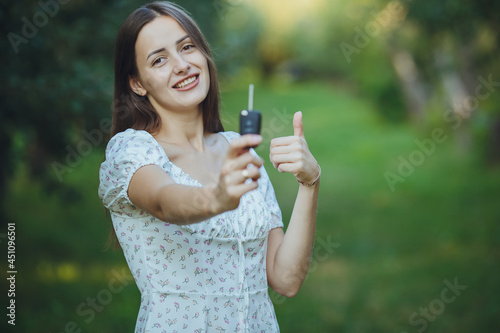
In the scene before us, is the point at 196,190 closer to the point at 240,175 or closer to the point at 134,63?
the point at 240,175

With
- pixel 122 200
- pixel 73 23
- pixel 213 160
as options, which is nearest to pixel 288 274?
pixel 213 160

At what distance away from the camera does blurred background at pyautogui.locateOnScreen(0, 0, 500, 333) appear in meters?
4.68

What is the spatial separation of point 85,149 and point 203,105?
370 centimetres

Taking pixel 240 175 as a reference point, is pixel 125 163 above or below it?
below

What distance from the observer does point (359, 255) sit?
7082 mm

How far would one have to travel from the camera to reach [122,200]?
1.90 metres

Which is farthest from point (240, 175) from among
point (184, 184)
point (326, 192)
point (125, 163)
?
point (326, 192)

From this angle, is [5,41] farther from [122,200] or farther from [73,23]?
[122,200]

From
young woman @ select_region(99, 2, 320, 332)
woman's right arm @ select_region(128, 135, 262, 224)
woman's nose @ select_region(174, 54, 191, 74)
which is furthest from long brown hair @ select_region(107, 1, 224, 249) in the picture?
woman's right arm @ select_region(128, 135, 262, 224)

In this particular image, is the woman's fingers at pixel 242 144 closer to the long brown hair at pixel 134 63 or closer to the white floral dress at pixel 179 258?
the white floral dress at pixel 179 258

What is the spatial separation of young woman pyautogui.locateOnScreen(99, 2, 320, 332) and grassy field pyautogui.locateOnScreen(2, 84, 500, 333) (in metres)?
1.76

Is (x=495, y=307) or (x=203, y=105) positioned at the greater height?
(x=203, y=105)

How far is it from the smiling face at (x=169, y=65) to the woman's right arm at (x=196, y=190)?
33cm

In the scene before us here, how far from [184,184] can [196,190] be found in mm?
228
